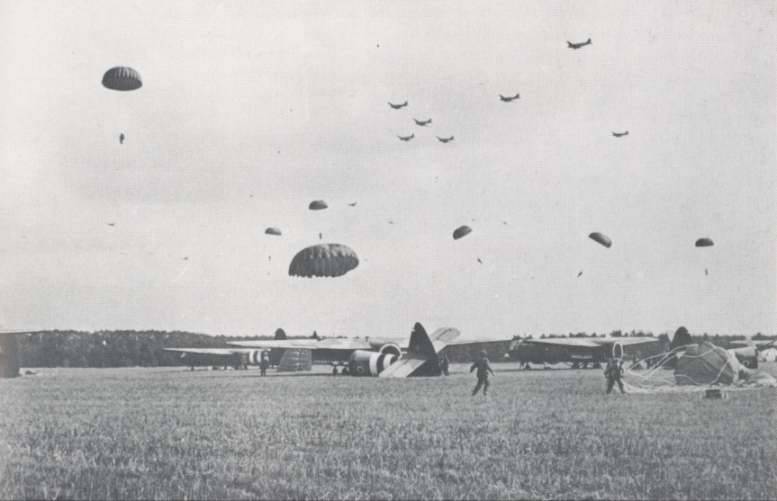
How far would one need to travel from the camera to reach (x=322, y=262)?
3166 centimetres

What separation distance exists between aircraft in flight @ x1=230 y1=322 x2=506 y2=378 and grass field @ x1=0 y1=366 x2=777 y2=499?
642 inches

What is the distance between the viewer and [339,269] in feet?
106

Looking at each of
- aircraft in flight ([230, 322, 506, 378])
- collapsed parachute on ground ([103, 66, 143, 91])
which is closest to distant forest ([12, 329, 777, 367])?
aircraft in flight ([230, 322, 506, 378])

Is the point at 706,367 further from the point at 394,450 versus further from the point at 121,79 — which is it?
the point at 121,79

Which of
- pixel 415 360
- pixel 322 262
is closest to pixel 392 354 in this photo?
pixel 415 360

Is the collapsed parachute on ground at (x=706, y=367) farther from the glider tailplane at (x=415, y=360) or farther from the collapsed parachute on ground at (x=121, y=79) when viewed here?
the collapsed parachute on ground at (x=121, y=79)

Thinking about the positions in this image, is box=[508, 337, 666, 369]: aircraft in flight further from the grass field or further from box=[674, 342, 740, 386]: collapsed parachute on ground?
the grass field

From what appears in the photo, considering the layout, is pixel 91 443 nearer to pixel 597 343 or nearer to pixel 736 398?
pixel 736 398

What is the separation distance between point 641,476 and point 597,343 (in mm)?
41918

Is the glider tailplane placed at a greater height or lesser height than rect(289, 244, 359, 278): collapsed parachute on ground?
lesser

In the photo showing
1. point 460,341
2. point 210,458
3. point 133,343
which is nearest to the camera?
point 210,458

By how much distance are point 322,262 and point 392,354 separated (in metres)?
10.7

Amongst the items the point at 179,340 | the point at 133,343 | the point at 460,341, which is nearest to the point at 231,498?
the point at 460,341

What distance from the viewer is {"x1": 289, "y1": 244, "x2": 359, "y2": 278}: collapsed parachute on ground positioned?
1249 inches
